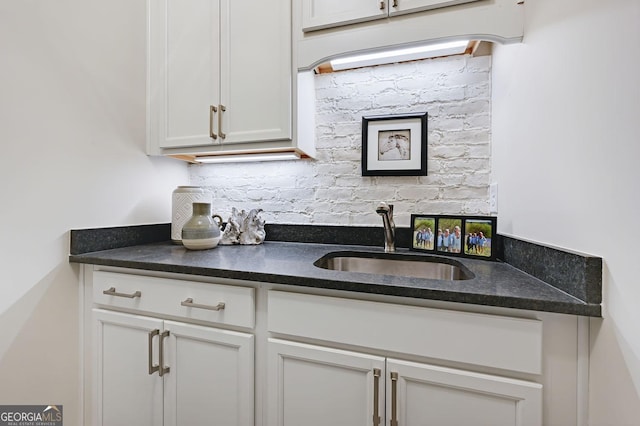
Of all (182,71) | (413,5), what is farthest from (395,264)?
(182,71)

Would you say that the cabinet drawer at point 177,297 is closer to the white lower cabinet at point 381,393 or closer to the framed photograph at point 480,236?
the white lower cabinet at point 381,393

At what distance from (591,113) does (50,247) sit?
183 centimetres

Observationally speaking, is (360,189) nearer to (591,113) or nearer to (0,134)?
(591,113)

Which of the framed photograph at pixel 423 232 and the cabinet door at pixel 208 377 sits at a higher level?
the framed photograph at pixel 423 232

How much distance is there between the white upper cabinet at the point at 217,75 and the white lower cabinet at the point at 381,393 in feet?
3.02

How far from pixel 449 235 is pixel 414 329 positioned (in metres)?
0.59

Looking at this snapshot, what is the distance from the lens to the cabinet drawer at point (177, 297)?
99 cm

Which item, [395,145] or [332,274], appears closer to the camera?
[332,274]

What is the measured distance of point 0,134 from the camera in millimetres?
1023

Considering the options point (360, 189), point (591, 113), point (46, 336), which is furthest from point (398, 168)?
point (46, 336)

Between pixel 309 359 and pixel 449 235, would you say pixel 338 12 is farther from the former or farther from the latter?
pixel 309 359

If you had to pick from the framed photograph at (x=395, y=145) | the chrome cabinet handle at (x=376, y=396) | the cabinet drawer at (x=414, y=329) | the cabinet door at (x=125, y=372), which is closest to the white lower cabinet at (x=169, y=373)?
the cabinet door at (x=125, y=372)

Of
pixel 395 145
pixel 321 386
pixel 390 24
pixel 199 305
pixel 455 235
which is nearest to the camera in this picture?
pixel 321 386

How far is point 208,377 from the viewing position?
1.02m
